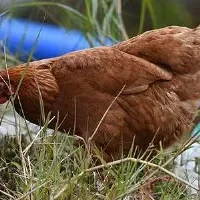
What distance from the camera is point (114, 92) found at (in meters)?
2.24

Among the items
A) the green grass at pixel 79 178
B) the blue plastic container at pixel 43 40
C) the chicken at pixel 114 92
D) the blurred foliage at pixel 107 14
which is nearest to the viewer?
the green grass at pixel 79 178

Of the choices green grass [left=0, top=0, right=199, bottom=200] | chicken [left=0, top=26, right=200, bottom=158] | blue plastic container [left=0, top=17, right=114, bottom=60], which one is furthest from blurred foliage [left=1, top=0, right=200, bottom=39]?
green grass [left=0, top=0, right=199, bottom=200]

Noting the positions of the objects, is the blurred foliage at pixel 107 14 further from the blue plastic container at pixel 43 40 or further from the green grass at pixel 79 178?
the green grass at pixel 79 178

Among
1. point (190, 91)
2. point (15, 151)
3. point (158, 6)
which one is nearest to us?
point (15, 151)

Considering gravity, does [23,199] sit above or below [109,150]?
above

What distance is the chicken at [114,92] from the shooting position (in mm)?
2219

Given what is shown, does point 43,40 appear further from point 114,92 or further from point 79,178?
point 79,178

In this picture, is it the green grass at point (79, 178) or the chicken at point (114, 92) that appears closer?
the green grass at point (79, 178)

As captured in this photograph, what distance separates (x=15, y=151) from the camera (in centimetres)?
220

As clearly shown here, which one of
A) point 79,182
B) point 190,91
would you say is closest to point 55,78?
point 190,91

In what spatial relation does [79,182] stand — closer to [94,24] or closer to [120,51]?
[120,51]

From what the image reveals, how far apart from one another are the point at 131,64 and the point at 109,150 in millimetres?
300

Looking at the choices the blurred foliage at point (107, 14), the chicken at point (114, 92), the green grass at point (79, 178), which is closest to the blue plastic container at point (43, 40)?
the blurred foliage at point (107, 14)

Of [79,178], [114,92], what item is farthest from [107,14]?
[79,178]
